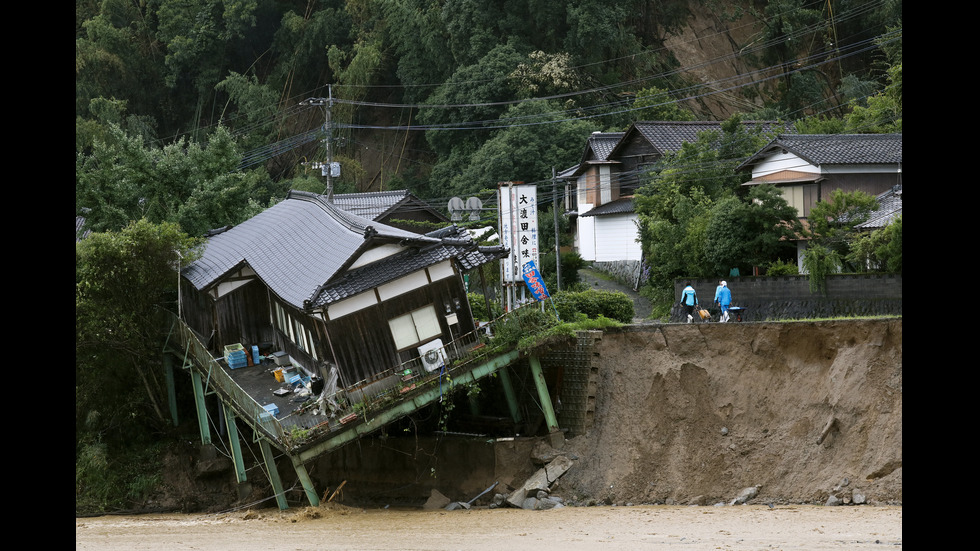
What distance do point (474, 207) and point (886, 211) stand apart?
15944 millimetres

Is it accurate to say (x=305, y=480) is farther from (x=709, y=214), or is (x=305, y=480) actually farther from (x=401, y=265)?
(x=709, y=214)

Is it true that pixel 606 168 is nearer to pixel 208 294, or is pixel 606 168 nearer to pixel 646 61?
pixel 646 61

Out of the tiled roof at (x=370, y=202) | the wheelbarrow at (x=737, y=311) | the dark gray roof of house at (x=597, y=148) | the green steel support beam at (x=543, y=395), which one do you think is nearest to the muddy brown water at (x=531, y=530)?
the green steel support beam at (x=543, y=395)

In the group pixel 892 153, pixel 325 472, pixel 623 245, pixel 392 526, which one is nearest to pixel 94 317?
pixel 325 472

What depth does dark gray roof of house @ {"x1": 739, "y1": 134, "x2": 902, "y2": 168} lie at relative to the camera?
32156 millimetres

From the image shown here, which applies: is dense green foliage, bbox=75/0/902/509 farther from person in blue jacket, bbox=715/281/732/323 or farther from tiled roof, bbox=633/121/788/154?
person in blue jacket, bbox=715/281/732/323

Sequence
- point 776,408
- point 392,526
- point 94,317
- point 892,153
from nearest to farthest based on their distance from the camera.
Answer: point 392,526, point 776,408, point 94,317, point 892,153

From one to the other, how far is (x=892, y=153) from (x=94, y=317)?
2721 centimetres

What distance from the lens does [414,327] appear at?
22.0m

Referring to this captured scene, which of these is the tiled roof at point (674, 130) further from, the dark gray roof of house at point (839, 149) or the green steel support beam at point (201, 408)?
the green steel support beam at point (201, 408)

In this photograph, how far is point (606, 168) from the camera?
43.9m

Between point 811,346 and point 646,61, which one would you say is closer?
point 811,346

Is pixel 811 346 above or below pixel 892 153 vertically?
below

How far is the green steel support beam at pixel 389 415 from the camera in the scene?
65.7 ft
